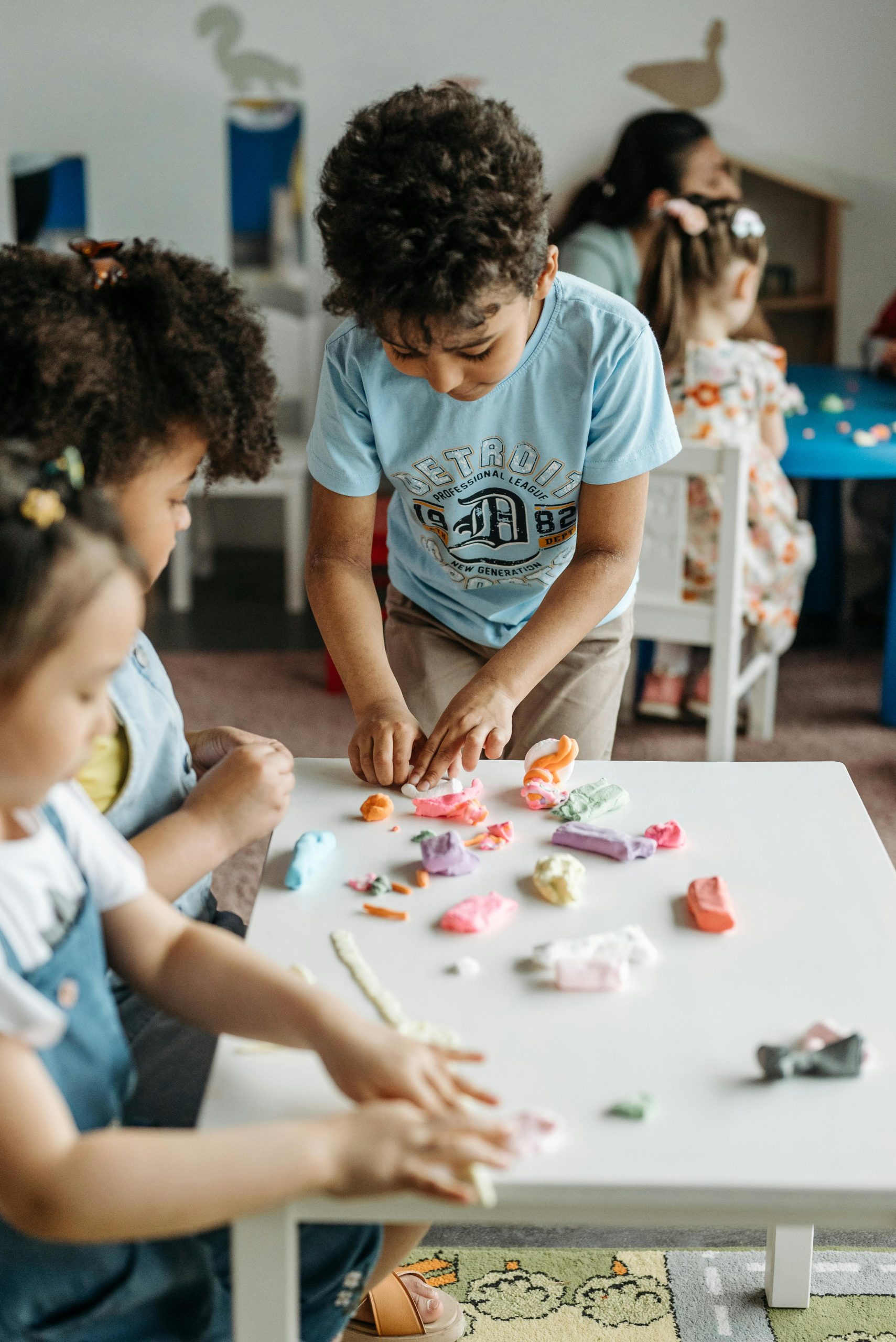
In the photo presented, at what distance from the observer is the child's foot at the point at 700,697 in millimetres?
3051

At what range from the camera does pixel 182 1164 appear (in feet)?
2.29

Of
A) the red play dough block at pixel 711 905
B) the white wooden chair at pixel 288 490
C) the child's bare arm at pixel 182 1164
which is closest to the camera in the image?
the child's bare arm at pixel 182 1164

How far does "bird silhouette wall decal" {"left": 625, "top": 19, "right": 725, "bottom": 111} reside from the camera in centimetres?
416

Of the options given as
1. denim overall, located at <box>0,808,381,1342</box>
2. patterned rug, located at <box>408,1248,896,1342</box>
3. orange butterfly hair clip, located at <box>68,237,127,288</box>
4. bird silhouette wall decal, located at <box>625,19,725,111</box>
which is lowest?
patterned rug, located at <box>408,1248,896,1342</box>

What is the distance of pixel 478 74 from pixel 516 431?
130 inches

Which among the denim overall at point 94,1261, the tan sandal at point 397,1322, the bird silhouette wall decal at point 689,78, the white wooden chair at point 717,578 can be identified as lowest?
the tan sandal at point 397,1322

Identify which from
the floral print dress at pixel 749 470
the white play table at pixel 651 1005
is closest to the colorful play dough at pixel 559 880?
the white play table at pixel 651 1005

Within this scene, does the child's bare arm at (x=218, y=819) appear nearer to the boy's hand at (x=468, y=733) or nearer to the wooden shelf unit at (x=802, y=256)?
the boy's hand at (x=468, y=733)

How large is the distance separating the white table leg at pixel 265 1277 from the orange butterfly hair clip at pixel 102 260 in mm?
661

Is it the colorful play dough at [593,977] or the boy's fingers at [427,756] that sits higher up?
the colorful play dough at [593,977]

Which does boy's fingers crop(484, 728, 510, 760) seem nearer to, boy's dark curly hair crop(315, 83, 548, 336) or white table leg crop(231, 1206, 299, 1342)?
boy's dark curly hair crop(315, 83, 548, 336)

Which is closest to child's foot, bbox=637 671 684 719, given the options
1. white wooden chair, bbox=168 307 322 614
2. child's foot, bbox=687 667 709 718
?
child's foot, bbox=687 667 709 718

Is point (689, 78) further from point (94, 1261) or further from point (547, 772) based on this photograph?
point (94, 1261)

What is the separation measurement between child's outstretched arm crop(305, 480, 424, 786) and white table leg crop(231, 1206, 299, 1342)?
0.56 metres
